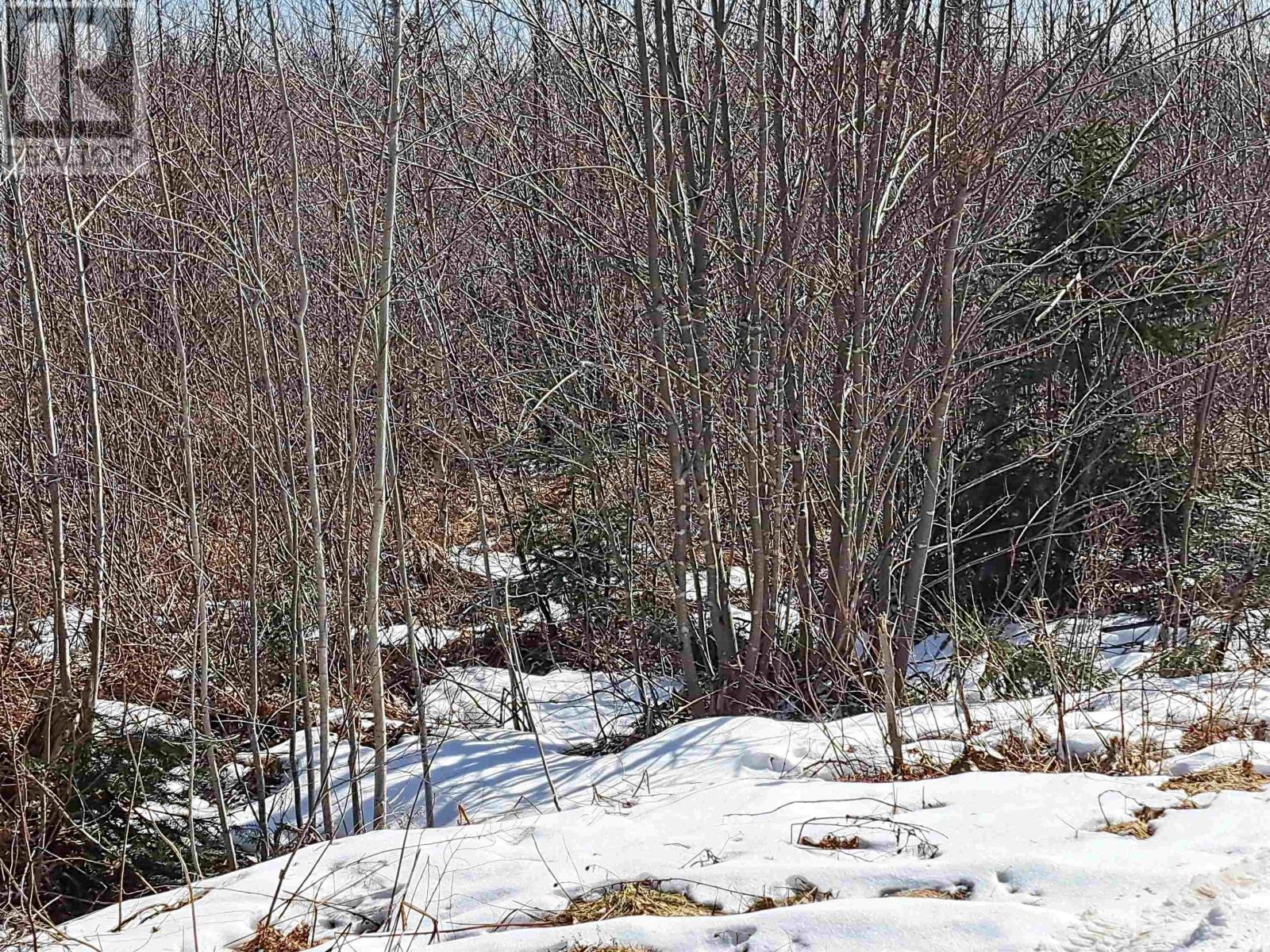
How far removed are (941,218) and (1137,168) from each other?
2.69 m

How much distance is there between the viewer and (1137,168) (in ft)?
22.0

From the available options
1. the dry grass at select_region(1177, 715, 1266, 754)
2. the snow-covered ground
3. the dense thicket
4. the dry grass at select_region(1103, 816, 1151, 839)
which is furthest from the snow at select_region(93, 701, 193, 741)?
the dry grass at select_region(1177, 715, 1266, 754)

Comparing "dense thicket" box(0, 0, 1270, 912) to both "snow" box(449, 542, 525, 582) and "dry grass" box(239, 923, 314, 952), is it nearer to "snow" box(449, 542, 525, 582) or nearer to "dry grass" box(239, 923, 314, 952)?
"snow" box(449, 542, 525, 582)

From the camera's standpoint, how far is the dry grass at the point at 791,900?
2510mm

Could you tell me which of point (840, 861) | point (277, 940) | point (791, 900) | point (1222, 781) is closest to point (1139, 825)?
point (1222, 781)

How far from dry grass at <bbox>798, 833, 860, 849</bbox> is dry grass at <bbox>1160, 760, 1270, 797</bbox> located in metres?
0.94

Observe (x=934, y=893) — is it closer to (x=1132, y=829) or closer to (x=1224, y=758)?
(x=1132, y=829)

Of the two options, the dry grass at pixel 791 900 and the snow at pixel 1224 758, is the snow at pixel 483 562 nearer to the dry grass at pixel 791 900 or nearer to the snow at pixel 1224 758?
the snow at pixel 1224 758

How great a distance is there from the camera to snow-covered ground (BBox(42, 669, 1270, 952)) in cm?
230

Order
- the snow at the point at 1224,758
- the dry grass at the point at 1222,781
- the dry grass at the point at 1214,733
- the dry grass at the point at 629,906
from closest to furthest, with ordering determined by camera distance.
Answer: the dry grass at the point at 629,906
the dry grass at the point at 1222,781
the snow at the point at 1224,758
the dry grass at the point at 1214,733

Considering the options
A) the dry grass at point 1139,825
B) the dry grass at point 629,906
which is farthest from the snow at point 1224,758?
the dry grass at point 629,906

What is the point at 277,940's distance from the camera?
2.69 meters

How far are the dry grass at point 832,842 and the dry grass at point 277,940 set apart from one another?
51.3 inches

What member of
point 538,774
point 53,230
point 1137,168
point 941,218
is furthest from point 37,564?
point 1137,168
